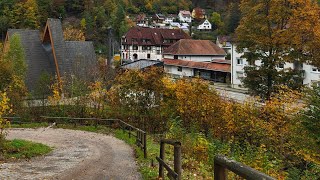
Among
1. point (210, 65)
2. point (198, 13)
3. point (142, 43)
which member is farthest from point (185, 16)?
point (210, 65)

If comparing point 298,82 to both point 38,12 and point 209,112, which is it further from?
point 38,12

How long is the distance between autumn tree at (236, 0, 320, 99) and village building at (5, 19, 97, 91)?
14.8m

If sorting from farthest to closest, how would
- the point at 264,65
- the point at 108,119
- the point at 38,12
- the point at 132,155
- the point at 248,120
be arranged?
the point at 38,12 → the point at 108,119 → the point at 264,65 → the point at 248,120 → the point at 132,155

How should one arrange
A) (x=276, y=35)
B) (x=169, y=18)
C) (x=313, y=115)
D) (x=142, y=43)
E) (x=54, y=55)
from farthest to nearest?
(x=169, y=18) → (x=142, y=43) → (x=54, y=55) → (x=276, y=35) → (x=313, y=115)

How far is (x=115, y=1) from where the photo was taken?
102188 millimetres

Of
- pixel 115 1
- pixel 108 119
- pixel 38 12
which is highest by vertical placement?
pixel 115 1

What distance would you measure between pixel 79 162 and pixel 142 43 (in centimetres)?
5708

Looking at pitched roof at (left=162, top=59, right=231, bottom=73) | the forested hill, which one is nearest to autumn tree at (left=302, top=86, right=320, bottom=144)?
pitched roof at (left=162, top=59, right=231, bottom=73)

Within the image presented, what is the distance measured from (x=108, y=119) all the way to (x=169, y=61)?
95.5 feet

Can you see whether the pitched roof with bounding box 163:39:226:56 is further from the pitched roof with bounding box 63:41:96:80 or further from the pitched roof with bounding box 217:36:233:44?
the pitched roof with bounding box 217:36:233:44

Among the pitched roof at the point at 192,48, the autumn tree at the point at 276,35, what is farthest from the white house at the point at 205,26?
the autumn tree at the point at 276,35

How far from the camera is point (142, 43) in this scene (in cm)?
6738

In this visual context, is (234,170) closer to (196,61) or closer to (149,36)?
(196,61)

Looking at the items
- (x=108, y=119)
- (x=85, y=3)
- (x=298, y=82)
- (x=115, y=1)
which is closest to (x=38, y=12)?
(x=85, y=3)
